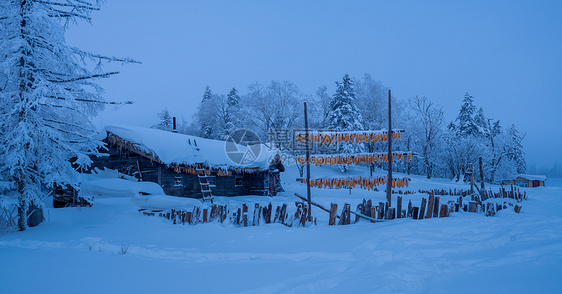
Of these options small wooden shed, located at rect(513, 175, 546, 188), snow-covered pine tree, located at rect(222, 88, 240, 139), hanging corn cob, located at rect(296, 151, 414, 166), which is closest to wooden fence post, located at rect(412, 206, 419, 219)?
hanging corn cob, located at rect(296, 151, 414, 166)

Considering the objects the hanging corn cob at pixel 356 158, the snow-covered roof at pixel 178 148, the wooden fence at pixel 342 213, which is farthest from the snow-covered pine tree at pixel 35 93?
the hanging corn cob at pixel 356 158

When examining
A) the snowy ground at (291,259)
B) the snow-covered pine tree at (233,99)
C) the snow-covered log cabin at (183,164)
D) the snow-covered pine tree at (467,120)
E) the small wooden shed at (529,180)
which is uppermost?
the snow-covered pine tree at (233,99)

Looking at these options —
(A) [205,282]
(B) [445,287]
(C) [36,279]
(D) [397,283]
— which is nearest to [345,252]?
(D) [397,283]

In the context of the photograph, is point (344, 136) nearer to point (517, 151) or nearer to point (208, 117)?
point (208, 117)

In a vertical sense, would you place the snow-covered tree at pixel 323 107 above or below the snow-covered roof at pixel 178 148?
above

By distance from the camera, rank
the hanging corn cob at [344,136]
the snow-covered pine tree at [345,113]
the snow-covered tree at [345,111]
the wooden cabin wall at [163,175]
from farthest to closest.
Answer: the snow-covered tree at [345,111]
the snow-covered pine tree at [345,113]
the wooden cabin wall at [163,175]
the hanging corn cob at [344,136]

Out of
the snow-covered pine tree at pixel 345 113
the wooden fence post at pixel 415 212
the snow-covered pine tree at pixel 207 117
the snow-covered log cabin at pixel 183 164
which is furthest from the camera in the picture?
the snow-covered pine tree at pixel 207 117

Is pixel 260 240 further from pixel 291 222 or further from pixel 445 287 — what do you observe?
pixel 445 287

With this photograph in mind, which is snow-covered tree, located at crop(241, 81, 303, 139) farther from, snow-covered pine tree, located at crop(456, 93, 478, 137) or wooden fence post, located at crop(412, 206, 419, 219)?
wooden fence post, located at crop(412, 206, 419, 219)

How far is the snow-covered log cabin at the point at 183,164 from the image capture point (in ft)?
52.3

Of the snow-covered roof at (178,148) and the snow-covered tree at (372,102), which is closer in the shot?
the snow-covered roof at (178,148)

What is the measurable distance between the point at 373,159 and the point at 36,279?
12902 mm

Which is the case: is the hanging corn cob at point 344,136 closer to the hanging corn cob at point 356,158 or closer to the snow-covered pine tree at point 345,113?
the hanging corn cob at point 356,158

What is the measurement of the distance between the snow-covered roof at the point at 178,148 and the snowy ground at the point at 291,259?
7856 millimetres
